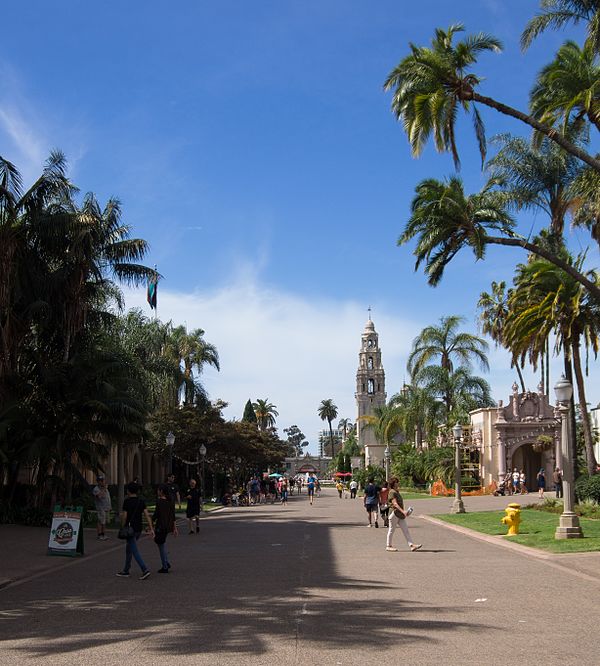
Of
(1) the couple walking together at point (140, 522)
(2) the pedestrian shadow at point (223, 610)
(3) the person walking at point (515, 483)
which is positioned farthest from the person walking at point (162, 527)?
(3) the person walking at point (515, 483)

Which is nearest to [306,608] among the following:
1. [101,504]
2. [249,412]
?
[101,504]

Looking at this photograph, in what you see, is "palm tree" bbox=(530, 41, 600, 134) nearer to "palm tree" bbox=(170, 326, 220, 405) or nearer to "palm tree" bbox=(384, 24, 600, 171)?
"palm tree" bbox=(384, 24, 600, 171)

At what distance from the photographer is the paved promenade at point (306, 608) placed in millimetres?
7938

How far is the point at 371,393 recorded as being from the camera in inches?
5133

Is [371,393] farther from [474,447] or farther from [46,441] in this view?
[46,441]

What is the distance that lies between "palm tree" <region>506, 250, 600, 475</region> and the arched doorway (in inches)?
964

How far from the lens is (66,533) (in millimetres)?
18375

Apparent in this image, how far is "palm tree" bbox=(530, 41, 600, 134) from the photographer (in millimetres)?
21281

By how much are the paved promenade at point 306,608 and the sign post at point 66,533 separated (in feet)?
1.17

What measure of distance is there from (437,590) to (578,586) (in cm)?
215

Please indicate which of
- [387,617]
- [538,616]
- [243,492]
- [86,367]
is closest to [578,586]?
[538,616]

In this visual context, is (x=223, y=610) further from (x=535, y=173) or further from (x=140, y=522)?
Answer: (x=535, y=173)

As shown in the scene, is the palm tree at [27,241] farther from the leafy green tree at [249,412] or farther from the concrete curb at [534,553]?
the leafy green tree at [249,412]

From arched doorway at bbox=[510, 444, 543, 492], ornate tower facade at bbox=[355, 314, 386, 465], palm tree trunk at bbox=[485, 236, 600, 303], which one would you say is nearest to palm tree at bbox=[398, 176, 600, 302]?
palm tree trunk at bbox=[485, 236, 600, 303]
